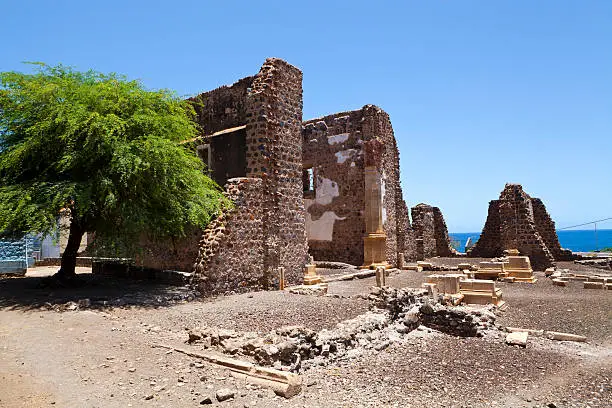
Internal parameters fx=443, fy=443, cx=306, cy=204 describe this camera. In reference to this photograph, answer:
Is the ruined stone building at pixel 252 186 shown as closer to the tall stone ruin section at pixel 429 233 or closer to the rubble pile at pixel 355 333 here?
the rubble pile at pixel 355 333

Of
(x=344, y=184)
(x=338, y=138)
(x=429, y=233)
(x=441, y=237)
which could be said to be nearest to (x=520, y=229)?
(x=344, y=184)

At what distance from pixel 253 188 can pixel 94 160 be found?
388 centimetres

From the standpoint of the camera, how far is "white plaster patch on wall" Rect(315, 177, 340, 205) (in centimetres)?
2094

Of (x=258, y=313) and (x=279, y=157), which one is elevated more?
(x=279, y=157)

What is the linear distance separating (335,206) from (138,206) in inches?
479

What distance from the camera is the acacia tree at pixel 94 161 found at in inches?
362

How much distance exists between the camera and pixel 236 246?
1110 cm

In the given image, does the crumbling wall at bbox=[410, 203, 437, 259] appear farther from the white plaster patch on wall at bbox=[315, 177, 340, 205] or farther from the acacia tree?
the acacia tree

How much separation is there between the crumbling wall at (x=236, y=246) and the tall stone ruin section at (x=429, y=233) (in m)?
16.3

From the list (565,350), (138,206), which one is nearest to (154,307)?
(138,206)

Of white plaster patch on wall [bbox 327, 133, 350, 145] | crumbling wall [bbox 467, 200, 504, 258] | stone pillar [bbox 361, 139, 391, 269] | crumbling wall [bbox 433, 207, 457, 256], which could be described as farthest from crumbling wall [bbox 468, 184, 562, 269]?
crumbling wall [bbox 433, 207, 457, 256]

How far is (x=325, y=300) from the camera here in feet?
32.9

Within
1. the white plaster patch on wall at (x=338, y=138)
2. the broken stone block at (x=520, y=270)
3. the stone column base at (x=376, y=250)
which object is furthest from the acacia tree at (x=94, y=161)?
the broken stone block at (x=520, y=270)

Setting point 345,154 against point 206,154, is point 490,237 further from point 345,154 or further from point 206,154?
point 206,154
